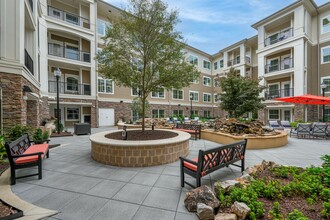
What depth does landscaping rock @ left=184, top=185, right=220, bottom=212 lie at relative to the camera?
9.43 ft

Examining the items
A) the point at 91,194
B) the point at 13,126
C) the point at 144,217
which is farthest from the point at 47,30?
the point at 144,217

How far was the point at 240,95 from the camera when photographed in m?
11.6

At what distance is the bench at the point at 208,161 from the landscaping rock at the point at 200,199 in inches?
20.6

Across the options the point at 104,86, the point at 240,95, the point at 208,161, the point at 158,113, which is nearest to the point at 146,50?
the point at 208,161

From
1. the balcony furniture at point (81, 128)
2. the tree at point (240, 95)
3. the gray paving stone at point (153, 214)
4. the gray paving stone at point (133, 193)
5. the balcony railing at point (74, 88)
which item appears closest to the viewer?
the gray paving stone at point (153, 214)

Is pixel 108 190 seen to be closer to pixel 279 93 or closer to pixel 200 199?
pixel 200 199

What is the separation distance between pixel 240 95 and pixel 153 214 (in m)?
10.8

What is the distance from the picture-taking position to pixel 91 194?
3533mm

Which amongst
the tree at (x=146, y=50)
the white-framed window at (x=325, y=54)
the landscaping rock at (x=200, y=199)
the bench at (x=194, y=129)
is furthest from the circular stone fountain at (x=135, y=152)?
the white-framed window at (x=325, y=54)

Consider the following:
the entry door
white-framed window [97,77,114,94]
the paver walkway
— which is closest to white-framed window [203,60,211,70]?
white-framed window [97,77,114,94]

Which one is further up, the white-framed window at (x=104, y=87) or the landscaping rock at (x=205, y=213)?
the white-framed window at (x=104, y=87)

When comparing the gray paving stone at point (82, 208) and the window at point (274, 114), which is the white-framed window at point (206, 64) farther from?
the gray paving stone at point (82, 208)

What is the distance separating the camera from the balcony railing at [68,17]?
51.7ft

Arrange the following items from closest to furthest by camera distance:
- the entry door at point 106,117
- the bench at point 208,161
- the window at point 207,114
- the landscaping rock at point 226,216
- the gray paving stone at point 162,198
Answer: the landscaping rock at point 226,216
the gray paving stone at point 162,198
the bench at point 208,161
the entry door at point 106,117
the window at point 207,114
